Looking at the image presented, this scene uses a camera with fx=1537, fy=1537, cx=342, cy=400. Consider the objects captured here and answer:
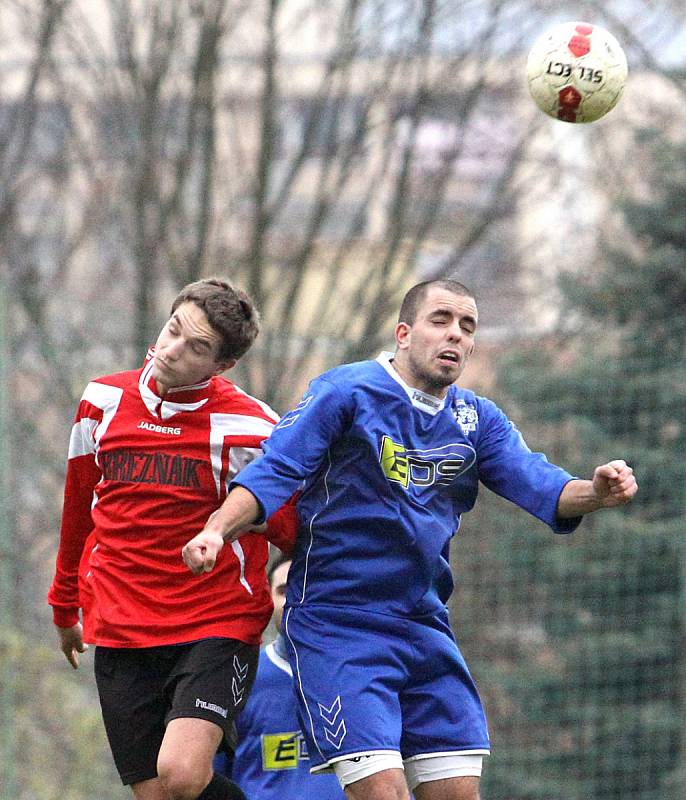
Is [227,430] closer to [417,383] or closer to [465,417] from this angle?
[417,383]

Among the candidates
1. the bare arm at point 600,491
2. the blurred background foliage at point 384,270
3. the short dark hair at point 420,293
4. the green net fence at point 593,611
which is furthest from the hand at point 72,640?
the green net fence at point 593,611

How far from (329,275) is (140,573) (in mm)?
5544

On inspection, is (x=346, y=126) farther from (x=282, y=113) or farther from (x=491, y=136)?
(x=491, y=136)

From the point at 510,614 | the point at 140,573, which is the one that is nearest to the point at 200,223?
the point at 510,614

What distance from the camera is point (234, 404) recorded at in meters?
4.71

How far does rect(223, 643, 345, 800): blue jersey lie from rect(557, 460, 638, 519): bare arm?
1.24 meters

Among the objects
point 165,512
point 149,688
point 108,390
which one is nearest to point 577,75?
point 108,390

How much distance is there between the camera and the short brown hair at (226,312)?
15.0ft

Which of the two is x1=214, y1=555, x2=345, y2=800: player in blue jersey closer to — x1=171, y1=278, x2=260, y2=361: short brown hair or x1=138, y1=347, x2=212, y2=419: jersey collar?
x1=138, y1=347, x2=212, y2=419: jersey collar

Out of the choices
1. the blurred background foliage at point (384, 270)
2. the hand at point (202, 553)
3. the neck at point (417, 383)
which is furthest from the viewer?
the blurred background foliage at point (384, 270)

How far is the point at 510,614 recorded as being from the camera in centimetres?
867

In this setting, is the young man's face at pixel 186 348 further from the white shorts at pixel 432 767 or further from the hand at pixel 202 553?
the white shorts at pixel 432 767

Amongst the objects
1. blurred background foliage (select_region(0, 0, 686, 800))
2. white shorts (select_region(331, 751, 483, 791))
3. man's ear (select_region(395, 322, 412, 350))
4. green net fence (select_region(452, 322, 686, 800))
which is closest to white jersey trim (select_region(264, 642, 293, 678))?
white shorts (select_region(331, 751, 483, 791))

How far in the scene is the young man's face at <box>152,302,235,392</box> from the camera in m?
4.54
